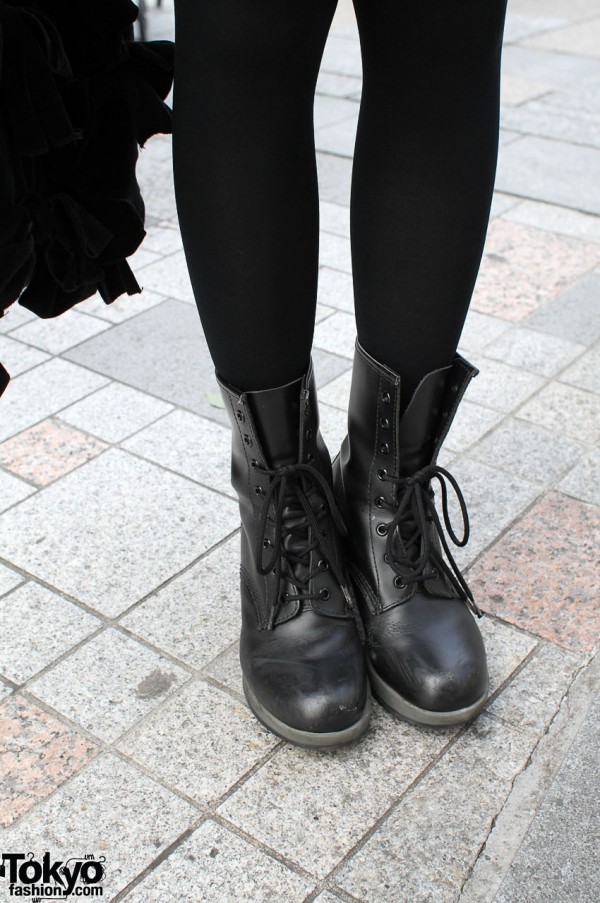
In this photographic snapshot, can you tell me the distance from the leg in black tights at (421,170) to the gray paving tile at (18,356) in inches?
37.2

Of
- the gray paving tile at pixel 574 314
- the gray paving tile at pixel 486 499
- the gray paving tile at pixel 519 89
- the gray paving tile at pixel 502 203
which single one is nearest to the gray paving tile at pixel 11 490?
the gray paving tile at pixel 486 499

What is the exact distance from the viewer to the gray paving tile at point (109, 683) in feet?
3.69

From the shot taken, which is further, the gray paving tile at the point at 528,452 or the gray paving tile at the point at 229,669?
the gray paving tile at the point at 528,452

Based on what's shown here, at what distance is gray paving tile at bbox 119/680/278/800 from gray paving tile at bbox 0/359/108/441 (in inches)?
27.8

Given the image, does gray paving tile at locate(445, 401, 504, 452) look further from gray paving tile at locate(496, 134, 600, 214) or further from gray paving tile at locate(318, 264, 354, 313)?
gray paving tile at locate(496, 134, 600, 214)

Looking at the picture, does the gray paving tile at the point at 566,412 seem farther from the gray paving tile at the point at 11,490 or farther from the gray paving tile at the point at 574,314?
the gray paving tile at the point at 11,490

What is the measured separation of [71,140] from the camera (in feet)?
3.26

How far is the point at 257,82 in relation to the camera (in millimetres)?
928

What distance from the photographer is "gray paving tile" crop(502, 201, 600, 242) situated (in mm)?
2410

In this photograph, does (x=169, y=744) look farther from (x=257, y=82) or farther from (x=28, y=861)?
(x=257, y=82)

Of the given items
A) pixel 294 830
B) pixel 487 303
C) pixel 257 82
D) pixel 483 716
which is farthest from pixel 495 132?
pixel 487 303

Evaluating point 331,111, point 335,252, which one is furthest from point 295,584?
point 331,111

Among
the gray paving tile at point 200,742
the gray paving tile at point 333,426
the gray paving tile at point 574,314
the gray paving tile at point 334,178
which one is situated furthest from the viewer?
the gray paving tile at point 334,178

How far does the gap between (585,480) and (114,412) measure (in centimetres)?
80
